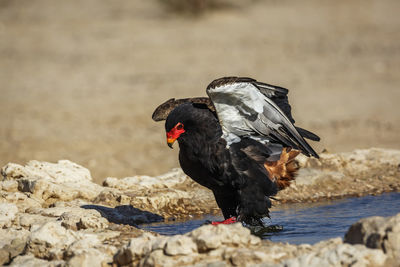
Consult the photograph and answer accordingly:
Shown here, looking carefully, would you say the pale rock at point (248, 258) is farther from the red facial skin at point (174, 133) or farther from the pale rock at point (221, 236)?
the red facial skin at point (174, 133)

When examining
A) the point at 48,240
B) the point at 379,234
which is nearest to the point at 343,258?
the point at 379,234

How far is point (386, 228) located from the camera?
449 centimetres

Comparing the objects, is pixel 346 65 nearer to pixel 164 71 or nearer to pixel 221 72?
pixel 221 72

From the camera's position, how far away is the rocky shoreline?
4.55m

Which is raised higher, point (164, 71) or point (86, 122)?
point (164, 71)

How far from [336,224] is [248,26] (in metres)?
16.7

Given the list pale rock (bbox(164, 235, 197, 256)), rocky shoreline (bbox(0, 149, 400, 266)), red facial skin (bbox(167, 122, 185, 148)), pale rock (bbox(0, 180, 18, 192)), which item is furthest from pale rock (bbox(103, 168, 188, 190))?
pale rock (bbox(164, 235, 197, 256))

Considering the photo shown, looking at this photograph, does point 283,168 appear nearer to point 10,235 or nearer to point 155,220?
point 155,220

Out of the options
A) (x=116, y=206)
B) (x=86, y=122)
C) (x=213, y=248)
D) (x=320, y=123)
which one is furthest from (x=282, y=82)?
(x=213, y=248)

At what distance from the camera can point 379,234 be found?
14.7ft

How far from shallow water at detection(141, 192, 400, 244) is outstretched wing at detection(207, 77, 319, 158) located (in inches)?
26.7

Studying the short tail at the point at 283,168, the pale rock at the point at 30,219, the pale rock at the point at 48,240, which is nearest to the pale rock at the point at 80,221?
the pale rock at the point at 30,219

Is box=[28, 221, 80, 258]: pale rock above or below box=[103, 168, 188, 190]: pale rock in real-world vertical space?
below

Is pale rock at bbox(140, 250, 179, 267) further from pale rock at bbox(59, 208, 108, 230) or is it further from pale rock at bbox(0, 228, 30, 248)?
pale rock at bbox(0, 228, 30, 248)
